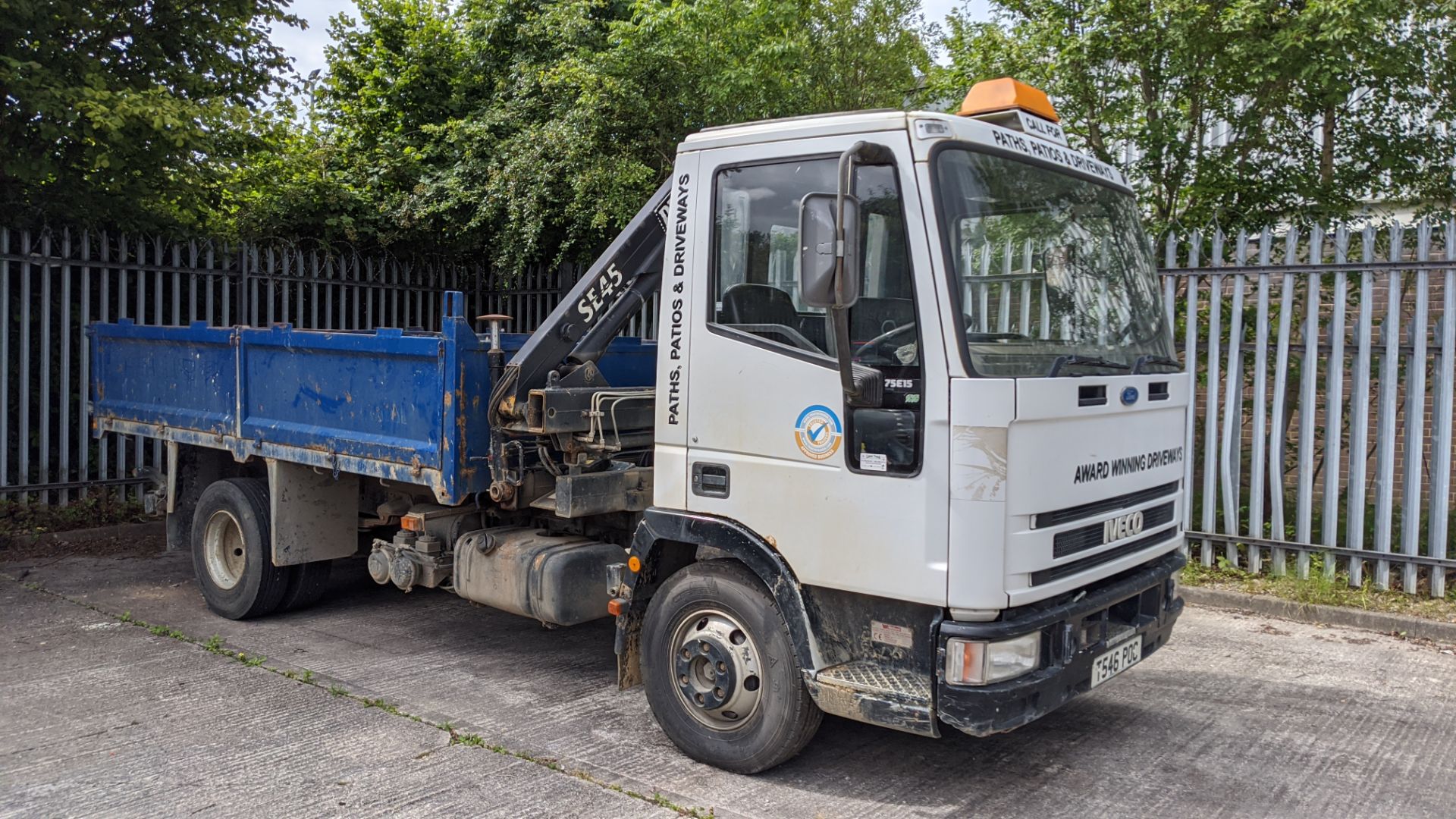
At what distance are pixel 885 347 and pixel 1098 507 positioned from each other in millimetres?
1088

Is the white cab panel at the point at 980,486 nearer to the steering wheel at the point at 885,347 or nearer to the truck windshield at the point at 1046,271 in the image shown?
the truck windshield at the point at 1046,271

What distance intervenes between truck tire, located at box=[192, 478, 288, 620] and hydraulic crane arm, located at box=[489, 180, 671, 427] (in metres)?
2.25

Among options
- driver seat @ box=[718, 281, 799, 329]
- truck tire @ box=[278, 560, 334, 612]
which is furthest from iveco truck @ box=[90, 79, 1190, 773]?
truck tire @ box=[278, 560, 334, 612]

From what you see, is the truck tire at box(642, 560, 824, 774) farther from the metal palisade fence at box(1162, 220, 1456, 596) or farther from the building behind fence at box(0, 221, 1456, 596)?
the metal palisade fence at box(1162, 220, 1456, 596)

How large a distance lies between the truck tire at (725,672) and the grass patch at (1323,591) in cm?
353

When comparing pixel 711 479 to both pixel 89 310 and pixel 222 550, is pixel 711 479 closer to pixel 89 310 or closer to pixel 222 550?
pixel 222 550

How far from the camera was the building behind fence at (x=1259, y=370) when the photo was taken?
7.02 metres

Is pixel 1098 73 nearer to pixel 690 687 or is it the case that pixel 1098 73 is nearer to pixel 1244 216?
pixel 1244 216

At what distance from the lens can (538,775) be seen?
14.6 feet

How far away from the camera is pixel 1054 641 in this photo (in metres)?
4.03

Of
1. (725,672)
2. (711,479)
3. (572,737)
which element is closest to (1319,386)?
(711,479)

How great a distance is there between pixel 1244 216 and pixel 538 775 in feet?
22.9

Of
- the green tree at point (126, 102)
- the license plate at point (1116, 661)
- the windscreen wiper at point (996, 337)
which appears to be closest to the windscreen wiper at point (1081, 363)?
the windscreen wiper at point (996, 337)

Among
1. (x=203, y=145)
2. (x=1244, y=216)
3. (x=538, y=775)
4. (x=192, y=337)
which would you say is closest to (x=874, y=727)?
(x=538, y=775)
